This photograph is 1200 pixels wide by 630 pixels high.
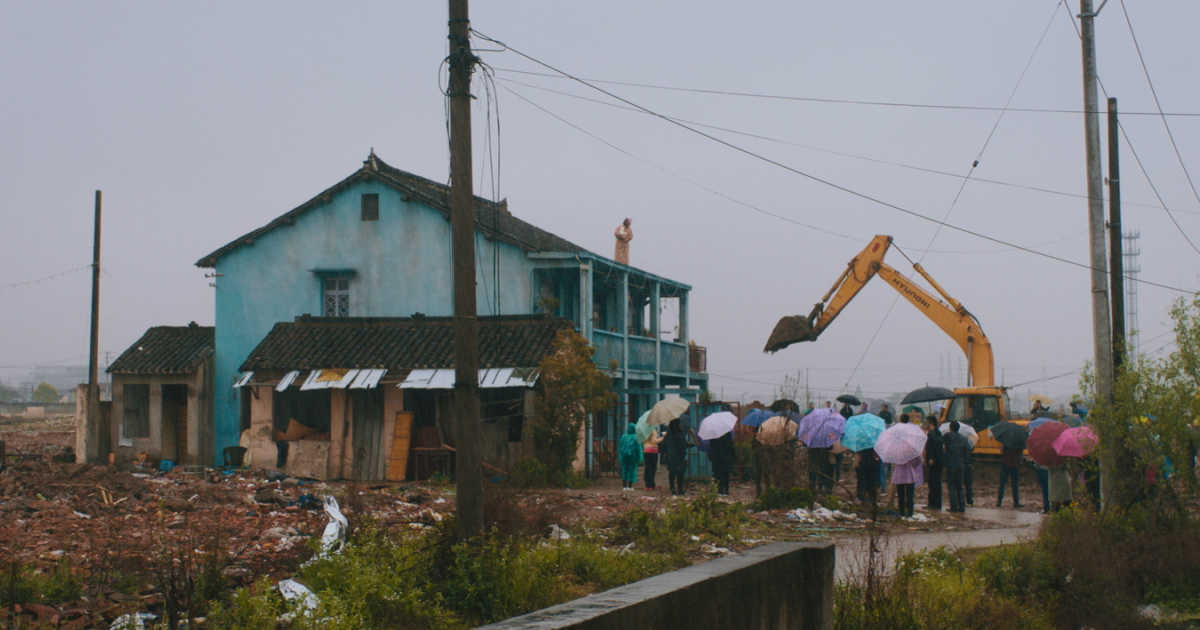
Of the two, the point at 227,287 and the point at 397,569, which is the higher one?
the point at 227,287

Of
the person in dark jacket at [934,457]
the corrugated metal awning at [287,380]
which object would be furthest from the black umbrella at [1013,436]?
the corrugated metal awning at [287,380]

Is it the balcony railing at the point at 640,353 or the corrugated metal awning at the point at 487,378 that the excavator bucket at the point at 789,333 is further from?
the corrugated metal awning at the point at 487,378

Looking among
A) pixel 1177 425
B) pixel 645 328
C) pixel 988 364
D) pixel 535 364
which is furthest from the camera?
pixel 645 328

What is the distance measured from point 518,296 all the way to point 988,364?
1273 centimetres

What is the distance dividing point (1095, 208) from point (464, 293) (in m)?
10.9

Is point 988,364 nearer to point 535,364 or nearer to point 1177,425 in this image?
point 535,364


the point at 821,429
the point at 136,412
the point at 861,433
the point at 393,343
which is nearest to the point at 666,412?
the point at 821,429

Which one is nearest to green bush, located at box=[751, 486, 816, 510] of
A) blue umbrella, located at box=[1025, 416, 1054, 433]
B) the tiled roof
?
blue umbrella, located at box=[1025, 416, 1054, 433]

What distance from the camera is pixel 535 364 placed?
28.2 m

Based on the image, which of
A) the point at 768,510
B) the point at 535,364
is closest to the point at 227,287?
the point at 535,364

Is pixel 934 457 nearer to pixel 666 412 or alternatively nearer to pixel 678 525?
pixel 666 412

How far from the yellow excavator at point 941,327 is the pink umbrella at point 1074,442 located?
11605mm

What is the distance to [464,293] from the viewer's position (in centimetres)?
1170

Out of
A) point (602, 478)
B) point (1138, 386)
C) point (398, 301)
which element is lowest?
point (602, 478)
